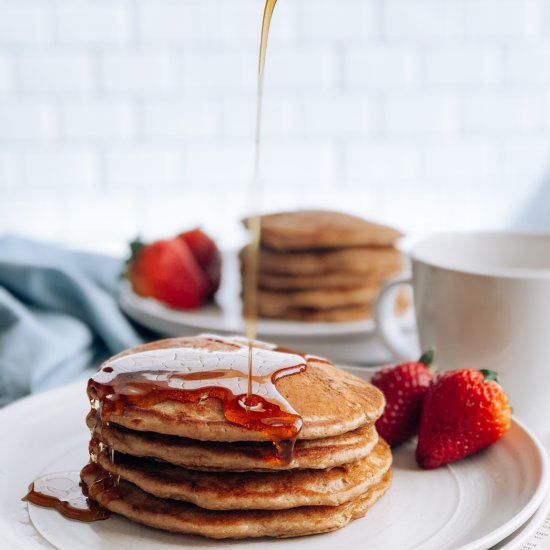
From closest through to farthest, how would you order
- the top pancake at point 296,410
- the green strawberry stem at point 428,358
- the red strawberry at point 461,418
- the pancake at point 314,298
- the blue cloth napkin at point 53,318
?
the top pancake at point 296,410 < the red strawberry at point 461,418 < the green strawberry stem at point 428,358 < the blue cloth napkin at point 53,318 < the pancake at point 314,298

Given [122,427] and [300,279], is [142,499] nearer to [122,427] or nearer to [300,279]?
[122,427]

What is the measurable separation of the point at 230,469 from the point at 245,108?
259cm

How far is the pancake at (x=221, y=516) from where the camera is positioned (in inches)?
37.6

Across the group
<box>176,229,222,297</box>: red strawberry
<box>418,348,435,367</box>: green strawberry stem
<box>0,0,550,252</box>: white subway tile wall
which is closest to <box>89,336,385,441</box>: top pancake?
<box>418,348,435,367</box>: green strawberry stem

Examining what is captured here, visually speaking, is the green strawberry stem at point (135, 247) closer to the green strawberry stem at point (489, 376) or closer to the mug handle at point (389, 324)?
the mug handle at point (389, 324)

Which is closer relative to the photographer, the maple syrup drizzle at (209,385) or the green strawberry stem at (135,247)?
the maple syrup drizzle at (209,385)

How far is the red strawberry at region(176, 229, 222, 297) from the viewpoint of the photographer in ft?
6.85

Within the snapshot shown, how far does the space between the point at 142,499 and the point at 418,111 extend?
2768mm

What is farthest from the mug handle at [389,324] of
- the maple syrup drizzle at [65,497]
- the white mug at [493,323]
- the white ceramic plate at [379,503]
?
the maple syrup drizzle at [65,497]

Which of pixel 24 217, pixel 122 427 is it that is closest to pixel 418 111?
pixel 24 217

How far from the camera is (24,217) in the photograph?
3.41 m

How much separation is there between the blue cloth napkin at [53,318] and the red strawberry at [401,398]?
68 centimetres

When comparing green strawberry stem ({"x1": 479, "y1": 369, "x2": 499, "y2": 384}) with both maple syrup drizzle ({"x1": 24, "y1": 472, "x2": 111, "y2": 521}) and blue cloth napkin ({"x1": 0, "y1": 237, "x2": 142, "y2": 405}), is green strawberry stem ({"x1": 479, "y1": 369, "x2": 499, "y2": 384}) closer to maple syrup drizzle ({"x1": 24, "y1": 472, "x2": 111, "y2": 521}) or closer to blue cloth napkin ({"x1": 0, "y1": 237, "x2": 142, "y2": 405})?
maple syrup drizzle ({"x1": 24, "y1": 472, "x2": 111, "y2": 521})

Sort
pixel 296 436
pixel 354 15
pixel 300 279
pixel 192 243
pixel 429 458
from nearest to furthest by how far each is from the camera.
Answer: pixel 296 436
pixel 429 458
pixel 300 279
pixel 192 243
pixel 354 15
